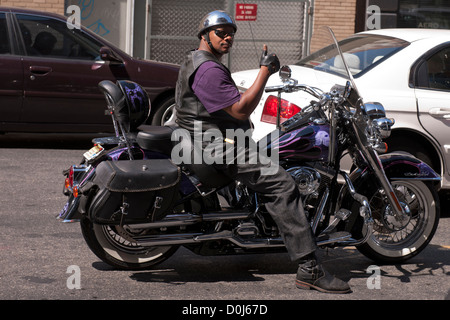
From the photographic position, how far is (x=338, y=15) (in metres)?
15.2

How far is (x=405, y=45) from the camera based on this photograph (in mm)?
7547

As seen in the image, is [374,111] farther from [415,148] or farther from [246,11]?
[246,11]

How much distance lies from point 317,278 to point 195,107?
51.7 inches

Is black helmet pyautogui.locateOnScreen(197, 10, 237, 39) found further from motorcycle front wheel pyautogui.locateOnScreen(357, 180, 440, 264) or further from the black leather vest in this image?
motorcycle front wheel pyautogui.locateOnScreen(357, 180, 440, 264)

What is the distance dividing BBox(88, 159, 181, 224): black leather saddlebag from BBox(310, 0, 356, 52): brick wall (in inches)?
416

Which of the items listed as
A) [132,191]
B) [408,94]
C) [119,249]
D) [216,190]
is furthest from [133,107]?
[408,94]

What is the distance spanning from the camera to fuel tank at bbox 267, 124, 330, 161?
536 centimetres

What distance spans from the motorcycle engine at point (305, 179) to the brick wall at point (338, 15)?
33.1 feet

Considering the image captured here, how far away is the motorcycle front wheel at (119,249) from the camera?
5328 millimetres

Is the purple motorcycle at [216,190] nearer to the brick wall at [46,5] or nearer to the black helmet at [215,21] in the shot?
the black helmet at [215,21]

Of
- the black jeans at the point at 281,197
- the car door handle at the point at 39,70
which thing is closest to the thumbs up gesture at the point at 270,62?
the black jeans at the point at 281,197

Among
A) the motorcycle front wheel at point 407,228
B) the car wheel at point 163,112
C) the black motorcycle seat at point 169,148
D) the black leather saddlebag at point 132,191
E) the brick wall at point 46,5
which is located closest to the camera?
the black leather saddlebag at point 132,191

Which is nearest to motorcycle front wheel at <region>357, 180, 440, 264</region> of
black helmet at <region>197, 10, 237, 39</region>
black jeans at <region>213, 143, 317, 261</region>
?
black jeans at <region>213, 143, 317, 261</region>
